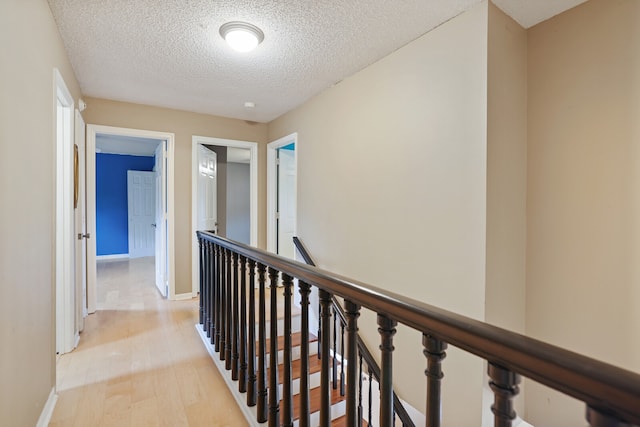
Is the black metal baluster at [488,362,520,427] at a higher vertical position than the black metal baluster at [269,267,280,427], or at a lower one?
higher

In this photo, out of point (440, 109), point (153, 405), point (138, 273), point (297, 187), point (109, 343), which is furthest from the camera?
point (138, 273)

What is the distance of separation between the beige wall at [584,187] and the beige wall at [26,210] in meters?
2.67

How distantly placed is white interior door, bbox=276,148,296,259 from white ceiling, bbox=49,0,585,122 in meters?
1.25

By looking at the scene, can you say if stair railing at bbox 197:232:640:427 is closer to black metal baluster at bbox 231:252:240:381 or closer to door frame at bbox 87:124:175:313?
black metal baluster at bbox 231:252:240:381

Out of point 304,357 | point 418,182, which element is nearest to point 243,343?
point 304,357

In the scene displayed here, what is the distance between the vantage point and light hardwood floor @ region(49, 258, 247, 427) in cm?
175

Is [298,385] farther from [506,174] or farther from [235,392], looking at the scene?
[506,174]

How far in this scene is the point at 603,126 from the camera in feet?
5.64

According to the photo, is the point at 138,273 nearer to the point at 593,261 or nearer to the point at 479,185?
the point at 479,185

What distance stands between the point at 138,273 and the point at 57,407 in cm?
384

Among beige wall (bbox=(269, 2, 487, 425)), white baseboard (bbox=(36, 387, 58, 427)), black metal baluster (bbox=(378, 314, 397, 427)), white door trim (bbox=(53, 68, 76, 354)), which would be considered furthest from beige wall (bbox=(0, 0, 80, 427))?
beige wall (bbox=(269, 2, 487, 425))

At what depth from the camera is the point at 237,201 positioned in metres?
7.13

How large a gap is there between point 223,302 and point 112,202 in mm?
5904

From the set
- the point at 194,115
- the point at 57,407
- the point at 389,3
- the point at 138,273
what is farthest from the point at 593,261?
the point at 138,273
